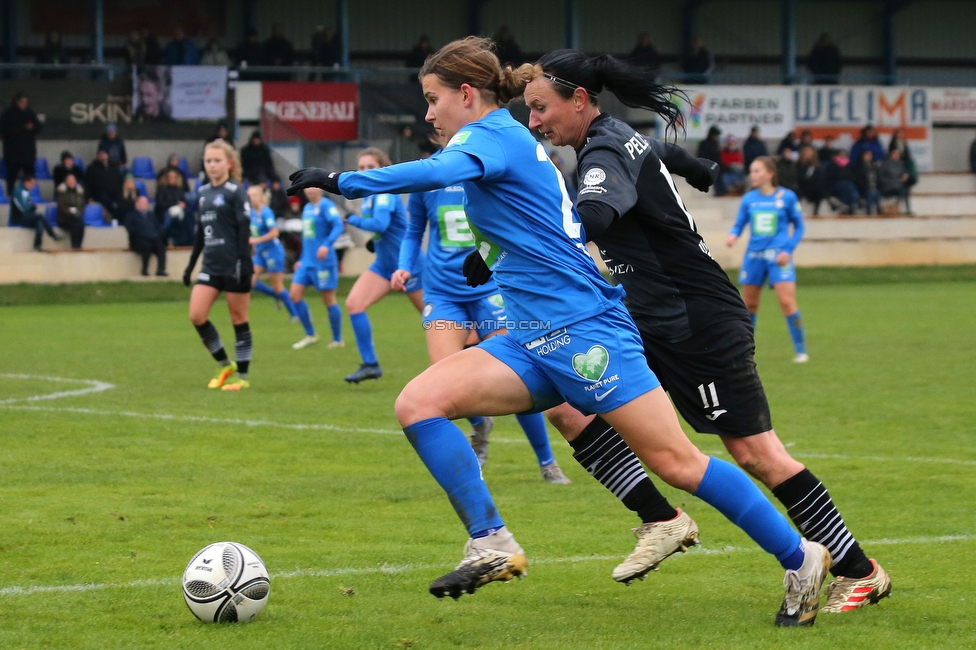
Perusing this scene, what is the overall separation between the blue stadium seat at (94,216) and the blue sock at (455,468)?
2334 cm

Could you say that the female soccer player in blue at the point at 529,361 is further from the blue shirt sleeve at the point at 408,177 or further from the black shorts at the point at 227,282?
the black shorts at the point at 227,282

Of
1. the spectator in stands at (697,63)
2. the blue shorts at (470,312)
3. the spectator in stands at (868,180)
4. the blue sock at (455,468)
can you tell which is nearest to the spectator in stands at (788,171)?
the spectator in stands at (868,180)

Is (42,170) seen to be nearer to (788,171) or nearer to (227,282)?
(788,171)

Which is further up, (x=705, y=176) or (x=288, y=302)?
(x=705, y=176)

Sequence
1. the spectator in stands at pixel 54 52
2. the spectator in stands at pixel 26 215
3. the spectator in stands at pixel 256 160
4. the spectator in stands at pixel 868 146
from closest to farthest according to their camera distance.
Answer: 1. the spectator in stands at pixel 26 215
2. the spectator in stands at pixel 256 160
3. the spectator in stands at pixel 54 52
4. the spectator in stands at pixel 868 146

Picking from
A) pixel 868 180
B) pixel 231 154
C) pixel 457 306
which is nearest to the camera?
pixel 457 306

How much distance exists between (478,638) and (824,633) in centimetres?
119

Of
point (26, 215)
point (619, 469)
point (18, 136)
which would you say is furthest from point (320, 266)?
point (619, 469)

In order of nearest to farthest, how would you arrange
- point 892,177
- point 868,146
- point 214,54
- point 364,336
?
point 364,336 < point 214,54 < point 892,177 < point 868,146

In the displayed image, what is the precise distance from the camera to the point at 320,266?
17.0m

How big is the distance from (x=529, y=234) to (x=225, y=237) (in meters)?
8.15

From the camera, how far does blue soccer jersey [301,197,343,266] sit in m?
16.7

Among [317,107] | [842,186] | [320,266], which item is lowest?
[320,266]

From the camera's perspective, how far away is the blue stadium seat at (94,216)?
86.8 ft
